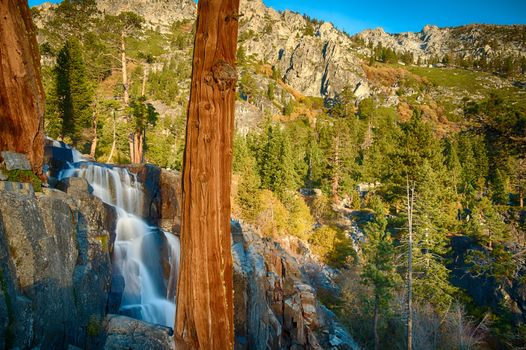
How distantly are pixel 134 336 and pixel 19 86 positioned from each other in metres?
7.35

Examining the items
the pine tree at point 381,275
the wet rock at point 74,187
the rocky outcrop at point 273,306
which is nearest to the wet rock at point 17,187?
→ the wet rock at point 74,187

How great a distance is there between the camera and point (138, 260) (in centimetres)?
1391

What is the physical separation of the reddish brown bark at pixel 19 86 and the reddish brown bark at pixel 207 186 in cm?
748

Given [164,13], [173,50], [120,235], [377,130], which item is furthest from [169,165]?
[164,13]

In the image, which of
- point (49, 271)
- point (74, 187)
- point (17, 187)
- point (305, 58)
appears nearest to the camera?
point (49, 271)

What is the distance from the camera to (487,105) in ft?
36.1

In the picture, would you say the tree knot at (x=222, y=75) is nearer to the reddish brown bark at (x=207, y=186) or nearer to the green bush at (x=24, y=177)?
the reddish brown bark at (x=207, y=186)

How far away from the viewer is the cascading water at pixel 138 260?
12352mm

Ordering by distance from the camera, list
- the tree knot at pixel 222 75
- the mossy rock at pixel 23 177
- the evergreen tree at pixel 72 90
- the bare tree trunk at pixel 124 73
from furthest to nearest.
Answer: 1. the evergreen tree at pixel 72 90
2. the bare tree trunk at pixel 124 73
3. the mossy rock at pixel 23 177
4. the tree knot at pixel 222 75

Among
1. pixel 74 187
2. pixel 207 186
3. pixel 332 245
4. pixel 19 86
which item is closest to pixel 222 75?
pixel 207 186

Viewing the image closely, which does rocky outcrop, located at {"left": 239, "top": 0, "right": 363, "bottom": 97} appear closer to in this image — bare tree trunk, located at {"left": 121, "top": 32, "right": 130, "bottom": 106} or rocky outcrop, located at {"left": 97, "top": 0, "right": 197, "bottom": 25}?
rocky outcrop, located at {"left": 97, "top": 0, "right": 197, "bottom": 25}

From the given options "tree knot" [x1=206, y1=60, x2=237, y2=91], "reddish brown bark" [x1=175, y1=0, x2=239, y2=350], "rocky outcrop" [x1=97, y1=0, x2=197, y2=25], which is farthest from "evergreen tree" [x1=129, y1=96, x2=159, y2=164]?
"rocky outcrop" [x1=97, y1=0, x2=197, y2=25]

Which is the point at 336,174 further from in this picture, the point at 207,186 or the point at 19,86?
the point at 207,186

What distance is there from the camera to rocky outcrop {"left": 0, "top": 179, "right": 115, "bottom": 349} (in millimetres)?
5535
